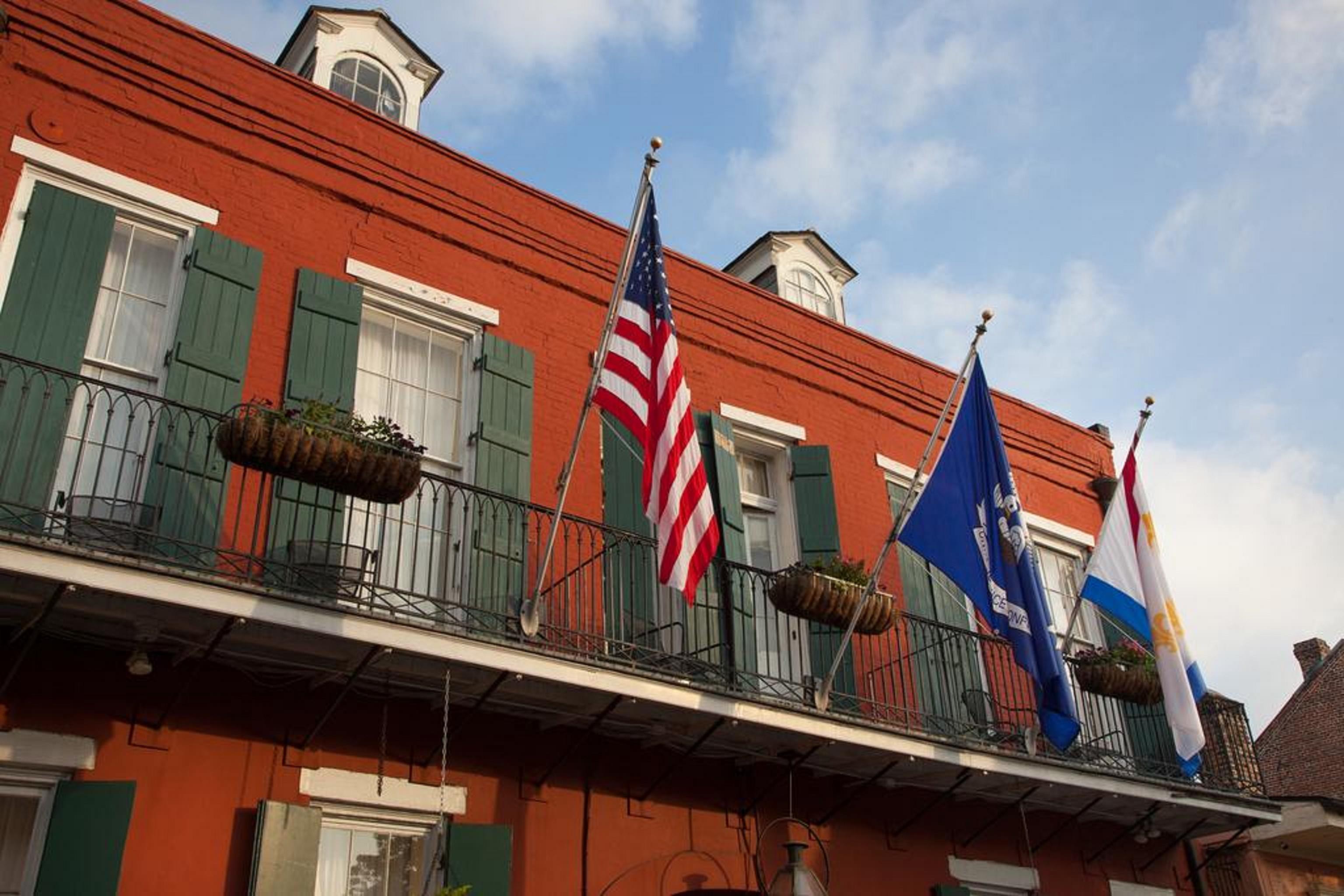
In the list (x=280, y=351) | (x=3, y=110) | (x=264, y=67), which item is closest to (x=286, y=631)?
(x=280, y=351)

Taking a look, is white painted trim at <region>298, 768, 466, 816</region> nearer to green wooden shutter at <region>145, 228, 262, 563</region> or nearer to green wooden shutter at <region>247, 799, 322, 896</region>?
green wooden shutter at <region>247, 799, 322, 896</region>

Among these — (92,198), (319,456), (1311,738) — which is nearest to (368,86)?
(92,198)

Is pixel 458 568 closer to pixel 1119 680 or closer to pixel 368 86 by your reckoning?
pixel 368 86

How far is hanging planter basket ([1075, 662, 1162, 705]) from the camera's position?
33.4 feet

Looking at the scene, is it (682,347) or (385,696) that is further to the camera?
(682,347)

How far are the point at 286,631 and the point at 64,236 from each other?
2.87 metres

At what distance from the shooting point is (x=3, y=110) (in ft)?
25.2

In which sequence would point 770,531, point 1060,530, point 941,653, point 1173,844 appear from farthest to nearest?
point 1060,530 < point 1173,844 < point 770,531 < point 941,653

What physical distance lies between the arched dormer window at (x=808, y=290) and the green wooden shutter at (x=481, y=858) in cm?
688

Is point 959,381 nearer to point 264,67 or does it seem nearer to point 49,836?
point 264,67

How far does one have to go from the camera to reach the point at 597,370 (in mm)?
7602

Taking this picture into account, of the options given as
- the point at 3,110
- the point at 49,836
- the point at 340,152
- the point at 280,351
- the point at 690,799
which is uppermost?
the point at 340,152

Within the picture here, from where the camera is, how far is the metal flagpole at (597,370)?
7.44 m

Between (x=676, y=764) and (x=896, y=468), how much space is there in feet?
14.3
